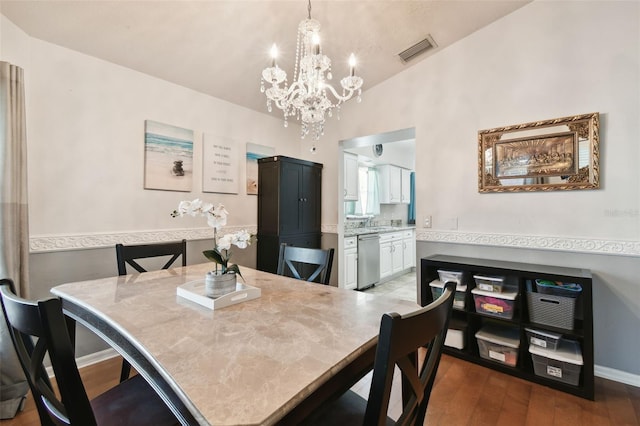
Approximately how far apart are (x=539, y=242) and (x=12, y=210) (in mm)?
3768

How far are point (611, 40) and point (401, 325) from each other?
2886 millimetres

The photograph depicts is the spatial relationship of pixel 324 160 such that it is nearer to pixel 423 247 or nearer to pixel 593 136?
pixel 423 247

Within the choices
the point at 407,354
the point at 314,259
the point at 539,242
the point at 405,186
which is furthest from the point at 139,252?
the point at 405,186

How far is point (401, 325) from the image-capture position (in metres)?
0.64

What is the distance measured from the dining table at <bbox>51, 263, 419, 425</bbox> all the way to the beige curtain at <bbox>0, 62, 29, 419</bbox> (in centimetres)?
64

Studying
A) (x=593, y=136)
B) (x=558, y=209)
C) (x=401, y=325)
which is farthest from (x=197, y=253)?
(x=593, y=136)

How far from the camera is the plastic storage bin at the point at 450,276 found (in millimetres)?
2484

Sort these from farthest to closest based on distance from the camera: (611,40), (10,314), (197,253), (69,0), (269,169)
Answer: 1. (269,169)
2. (197,253)
3. (611,40)
4. (69,0)
5. (10,314)

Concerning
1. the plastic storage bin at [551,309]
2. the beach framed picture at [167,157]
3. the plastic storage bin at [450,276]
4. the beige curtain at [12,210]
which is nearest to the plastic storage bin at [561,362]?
the plastic storage bin at [551,309]

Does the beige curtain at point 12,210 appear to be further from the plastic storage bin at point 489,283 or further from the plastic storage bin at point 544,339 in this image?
the plastic storage bin at point 544,339

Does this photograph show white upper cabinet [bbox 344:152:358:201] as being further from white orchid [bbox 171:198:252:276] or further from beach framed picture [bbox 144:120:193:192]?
white orchid [bbox 171:198:252:276]

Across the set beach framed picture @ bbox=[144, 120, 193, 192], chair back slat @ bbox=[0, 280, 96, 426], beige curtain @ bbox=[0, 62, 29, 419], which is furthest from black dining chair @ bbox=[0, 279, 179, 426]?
beach framed picture @ bbox=[144, 120, 193, 192]

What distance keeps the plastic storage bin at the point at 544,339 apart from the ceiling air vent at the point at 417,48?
2565 millimetres

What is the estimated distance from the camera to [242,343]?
3.00ft
